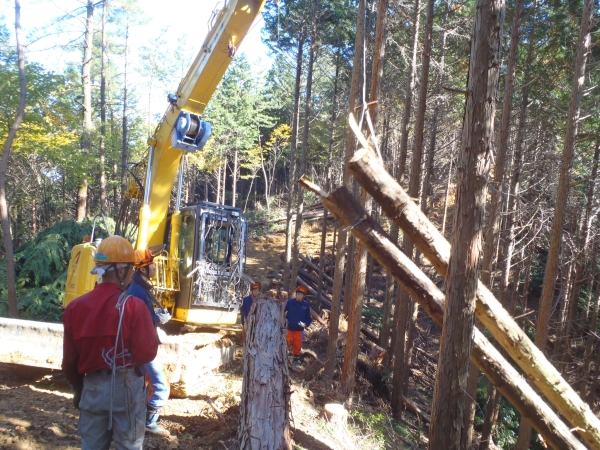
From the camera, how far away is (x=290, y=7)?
17797 mm

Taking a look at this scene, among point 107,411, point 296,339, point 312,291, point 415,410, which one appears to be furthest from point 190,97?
point 312,291

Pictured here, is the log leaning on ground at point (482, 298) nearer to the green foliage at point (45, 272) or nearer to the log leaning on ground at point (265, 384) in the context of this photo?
the log leaning on ground at point (265, 384)

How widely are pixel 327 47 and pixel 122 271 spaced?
57.2ft

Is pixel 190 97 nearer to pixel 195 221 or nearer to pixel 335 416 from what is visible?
pixel 195 221

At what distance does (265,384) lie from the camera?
15.1ft

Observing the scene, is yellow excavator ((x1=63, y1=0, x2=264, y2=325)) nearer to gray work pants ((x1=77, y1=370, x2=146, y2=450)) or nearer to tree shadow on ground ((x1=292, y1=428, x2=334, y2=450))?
tree shadow on ground ((x1=292, y1=428, x2=334, y2=450))

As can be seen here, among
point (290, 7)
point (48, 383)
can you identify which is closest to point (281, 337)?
point (48, 383)

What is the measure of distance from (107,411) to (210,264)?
6047 mm

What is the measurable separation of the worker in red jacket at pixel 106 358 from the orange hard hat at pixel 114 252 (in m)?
0.22

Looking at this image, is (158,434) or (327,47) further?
(327,47)

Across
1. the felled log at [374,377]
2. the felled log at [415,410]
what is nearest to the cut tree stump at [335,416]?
the felled log at [374,377]

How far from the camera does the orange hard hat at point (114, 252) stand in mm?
3391

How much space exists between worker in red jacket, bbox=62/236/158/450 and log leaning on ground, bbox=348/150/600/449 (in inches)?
90.6

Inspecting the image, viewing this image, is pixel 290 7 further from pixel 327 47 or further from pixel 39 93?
pixel 39 93
